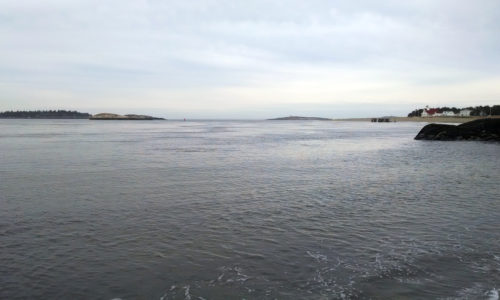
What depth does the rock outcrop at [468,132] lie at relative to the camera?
54062 millimetres

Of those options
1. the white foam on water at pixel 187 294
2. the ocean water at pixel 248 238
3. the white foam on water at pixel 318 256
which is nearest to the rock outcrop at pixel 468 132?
the ocean water at pixel 248 238

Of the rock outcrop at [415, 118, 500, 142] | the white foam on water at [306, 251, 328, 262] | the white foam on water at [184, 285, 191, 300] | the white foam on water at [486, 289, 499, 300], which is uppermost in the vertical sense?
the rock outcrop at [415, 118, 500, 142]

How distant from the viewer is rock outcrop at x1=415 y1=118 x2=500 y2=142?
54.1m

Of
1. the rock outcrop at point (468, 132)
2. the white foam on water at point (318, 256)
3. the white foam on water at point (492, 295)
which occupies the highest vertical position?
the rock outcrop at point (468, 132)

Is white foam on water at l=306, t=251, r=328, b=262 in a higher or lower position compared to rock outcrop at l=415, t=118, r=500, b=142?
lower

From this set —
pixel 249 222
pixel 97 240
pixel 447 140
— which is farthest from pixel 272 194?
pixel 447 140

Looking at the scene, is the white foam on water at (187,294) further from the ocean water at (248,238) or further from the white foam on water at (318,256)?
the white foam on water at (318,256)

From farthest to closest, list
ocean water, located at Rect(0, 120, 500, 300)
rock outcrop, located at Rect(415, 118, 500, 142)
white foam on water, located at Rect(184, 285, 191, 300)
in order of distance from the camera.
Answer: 1. rock outcrop, located at Rect(415, 118, 500, 142)
2. ocean water, located at Rect(0, 120, 500, 300)
3. white foam on water, located at Rect(184, 285, 191, 300)

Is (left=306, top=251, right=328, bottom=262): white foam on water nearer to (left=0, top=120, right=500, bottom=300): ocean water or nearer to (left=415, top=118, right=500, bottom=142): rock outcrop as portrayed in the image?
(left=0, top=120, right=500, bottom=300): ocean water

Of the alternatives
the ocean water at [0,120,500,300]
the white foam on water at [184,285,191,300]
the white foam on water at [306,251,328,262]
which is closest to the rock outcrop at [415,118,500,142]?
the ocean water at [0,120,500,300]

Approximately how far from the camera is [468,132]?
182 ft

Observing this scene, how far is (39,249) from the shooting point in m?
9.63

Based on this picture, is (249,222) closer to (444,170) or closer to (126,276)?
(126,276)

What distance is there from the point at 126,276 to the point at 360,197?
36.2 feet
